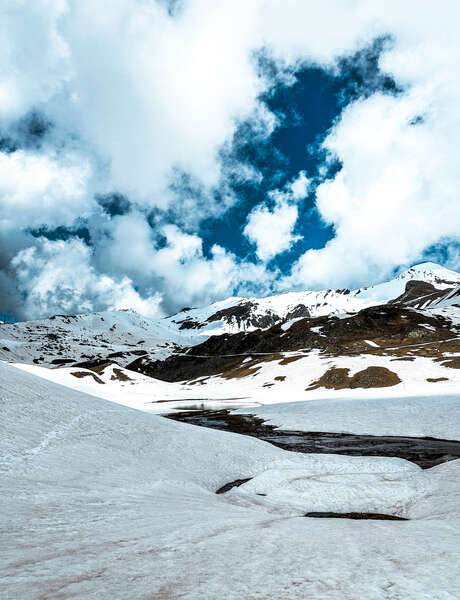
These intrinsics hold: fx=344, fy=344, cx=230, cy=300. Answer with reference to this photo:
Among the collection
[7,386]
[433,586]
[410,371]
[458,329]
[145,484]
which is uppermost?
[458,329]

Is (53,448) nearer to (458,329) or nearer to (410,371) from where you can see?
(410,371)

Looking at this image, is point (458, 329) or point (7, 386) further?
point (458, 329)

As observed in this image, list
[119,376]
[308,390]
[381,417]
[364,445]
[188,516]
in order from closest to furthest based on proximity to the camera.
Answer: [188,516], [364,445], [381,417], [308,390], [119,376]

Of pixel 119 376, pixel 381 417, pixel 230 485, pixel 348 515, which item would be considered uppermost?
pixel 119 376

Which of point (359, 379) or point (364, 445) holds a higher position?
point (359, 379)

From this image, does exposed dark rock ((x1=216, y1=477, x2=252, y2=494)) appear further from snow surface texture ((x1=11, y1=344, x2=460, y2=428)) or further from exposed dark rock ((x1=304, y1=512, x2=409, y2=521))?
snow surface texture ((x1=11, y1=344, x2=460, y2=428))

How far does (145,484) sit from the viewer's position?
13820 millimetres

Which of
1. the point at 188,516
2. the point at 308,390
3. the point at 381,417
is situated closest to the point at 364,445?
the point at 381,417

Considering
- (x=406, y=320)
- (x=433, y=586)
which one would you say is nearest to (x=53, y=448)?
(x=433, y=586)

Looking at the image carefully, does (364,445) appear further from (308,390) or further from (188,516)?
(308,390)

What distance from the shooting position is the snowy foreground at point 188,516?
4.46 m

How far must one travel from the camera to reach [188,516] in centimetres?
978

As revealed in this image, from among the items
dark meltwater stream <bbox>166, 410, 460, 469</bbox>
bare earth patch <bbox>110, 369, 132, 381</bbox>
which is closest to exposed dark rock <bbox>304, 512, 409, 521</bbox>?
dark meltwater stream <bbox>166, 410, 460, 469</bbox>

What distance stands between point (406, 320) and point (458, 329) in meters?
32.1
